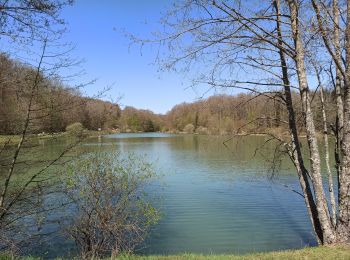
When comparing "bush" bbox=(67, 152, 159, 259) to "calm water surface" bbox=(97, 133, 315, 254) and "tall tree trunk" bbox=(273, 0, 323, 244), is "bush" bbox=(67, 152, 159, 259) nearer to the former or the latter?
"calm water surface" bbox=(97, 133, 315, 254)

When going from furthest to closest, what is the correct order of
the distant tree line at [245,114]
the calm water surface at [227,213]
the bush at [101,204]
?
the calm water surface at [227,213] → the bush at [101,204] → the distant tree line at [245,114]

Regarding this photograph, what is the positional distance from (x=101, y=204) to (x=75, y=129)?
2583 millimetres

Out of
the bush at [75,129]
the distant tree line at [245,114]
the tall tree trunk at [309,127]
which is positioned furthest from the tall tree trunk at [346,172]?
the bush at [75,129]

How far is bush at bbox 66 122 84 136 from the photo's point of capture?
699 cm

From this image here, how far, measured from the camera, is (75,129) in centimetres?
704

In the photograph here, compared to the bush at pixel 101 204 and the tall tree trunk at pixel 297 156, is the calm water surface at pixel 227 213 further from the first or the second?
the tall tree trunk at pixel 297 156

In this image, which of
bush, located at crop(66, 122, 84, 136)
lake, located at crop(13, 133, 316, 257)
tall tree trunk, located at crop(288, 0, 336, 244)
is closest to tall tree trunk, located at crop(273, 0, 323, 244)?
tall tree trunk, located at crop(288, 0, 336, 244)

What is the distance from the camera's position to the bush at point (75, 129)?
699cm

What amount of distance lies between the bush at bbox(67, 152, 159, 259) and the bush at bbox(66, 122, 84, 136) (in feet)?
6.01

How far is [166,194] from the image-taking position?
17328mm

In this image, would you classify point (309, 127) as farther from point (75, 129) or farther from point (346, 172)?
point (75, 129)

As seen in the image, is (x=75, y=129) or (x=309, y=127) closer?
(x=309, y=127)

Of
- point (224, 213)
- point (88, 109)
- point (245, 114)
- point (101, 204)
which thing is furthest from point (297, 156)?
point (224, 213)

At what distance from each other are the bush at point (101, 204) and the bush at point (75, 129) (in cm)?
183
